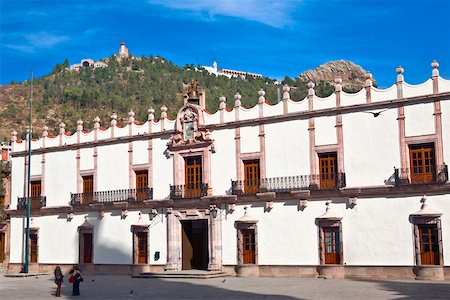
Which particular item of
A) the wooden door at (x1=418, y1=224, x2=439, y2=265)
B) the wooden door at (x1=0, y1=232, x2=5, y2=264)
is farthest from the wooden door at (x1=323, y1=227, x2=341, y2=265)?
the wooden door at (x1=0, y1=232, x2=5, y2=264)

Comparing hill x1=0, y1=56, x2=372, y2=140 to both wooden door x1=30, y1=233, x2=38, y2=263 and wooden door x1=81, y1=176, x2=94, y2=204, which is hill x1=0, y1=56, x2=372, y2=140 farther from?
wooden door x1=81, y1=176, x2=94, y2=204

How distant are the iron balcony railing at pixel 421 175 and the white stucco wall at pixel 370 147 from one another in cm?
46

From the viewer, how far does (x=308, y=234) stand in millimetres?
31594

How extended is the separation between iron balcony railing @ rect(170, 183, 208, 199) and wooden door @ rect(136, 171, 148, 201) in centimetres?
203

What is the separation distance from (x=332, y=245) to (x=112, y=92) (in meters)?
100

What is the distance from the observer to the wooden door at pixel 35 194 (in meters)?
42.1

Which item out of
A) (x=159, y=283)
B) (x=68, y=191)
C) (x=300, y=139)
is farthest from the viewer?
(x=68, y=191)

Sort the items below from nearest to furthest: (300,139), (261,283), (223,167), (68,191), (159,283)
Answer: (261,283) → (159,283) → (300,139) → (223,167) → (68,191)

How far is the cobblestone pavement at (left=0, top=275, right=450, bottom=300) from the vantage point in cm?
2234

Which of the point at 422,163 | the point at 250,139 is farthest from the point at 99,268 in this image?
the point at 422,163

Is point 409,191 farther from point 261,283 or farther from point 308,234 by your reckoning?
point 261,283

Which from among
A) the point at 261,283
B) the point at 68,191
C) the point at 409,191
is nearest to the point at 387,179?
the point at 409,191

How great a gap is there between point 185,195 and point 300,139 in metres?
7.44

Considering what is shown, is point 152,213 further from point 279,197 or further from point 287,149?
point 287,149
